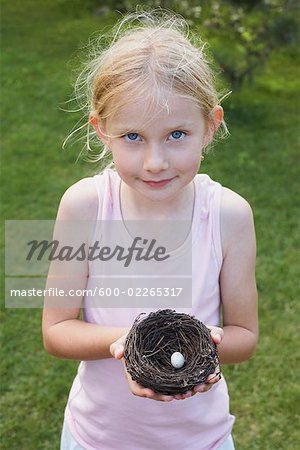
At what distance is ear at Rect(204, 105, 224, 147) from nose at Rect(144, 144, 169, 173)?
0.64 ft

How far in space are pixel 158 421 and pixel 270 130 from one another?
4.46m

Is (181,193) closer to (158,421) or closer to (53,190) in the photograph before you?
(158,421)

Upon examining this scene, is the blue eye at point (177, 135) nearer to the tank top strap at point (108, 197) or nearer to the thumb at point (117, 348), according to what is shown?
the tank top strap at point (108, 197)

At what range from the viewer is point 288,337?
12.6ft

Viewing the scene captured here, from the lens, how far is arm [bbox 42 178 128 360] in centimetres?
190

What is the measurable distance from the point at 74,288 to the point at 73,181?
10.9 ft

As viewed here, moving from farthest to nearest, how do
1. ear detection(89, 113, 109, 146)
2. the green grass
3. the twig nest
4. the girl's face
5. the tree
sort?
the tree < the green grass < ear detection(89, 113, 109, 146) < the girl's face < the twig nest

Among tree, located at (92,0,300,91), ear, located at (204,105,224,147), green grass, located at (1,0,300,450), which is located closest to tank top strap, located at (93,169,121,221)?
ear, located at (204,105,224,147)

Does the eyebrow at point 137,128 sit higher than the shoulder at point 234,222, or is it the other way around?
the eyebrow at point 137,128

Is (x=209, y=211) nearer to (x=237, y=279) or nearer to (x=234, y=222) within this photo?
(x=234, y=222)

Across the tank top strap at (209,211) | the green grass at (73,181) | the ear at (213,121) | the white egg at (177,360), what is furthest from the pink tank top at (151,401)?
the green grass at (73,181)

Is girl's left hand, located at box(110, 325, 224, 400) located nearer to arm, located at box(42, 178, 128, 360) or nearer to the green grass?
arm, located at box(42, 178, 128, 360)

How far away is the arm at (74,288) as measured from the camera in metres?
1.90

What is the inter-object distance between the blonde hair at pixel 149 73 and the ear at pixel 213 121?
0.02 m
